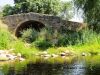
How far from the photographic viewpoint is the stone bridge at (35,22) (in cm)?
4089

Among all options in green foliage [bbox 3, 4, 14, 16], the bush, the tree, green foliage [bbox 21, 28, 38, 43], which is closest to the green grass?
the bush

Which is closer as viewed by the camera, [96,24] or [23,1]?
[96,24]

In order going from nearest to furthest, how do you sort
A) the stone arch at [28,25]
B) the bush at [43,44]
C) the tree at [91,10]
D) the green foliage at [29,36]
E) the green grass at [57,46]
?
the green grass at [57,46] < the tree at [91,10] < the bush at [43,44] < the green foliage at [29,36] < the stone arch at [28,25]

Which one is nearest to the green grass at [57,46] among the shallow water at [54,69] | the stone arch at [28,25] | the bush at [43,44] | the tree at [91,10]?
the bush at [43,44]

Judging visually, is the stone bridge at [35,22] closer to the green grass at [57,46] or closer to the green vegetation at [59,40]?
the green vegetation at [59,40]

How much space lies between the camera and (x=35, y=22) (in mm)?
45375

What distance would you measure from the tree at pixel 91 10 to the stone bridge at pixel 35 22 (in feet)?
11.5

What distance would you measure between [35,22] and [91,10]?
12.0 metres

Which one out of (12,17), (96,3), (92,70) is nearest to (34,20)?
(12,17)

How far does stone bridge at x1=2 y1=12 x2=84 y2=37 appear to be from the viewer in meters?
40.9

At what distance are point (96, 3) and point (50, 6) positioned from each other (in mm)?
20951

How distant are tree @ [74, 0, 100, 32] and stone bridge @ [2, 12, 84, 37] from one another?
3520 millimetres

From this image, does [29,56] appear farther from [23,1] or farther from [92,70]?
[23,1]

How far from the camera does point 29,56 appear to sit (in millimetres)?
30844
